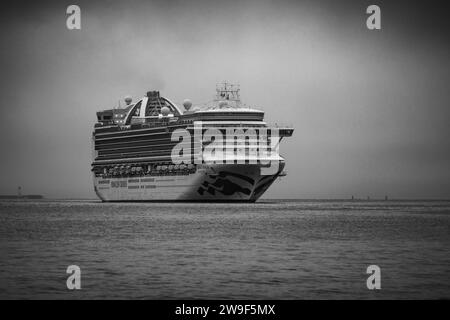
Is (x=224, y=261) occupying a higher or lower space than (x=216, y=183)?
lower

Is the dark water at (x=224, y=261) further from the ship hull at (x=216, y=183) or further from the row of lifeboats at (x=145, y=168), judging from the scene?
the row of lifeboats at (x=145, y=168)

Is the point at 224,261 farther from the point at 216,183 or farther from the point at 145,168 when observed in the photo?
the point at 145,168

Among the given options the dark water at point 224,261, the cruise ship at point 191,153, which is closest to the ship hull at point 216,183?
the cruise ship at point 191,153

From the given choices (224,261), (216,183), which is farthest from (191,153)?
(224,261)

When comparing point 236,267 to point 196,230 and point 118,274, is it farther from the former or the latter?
point 196,230

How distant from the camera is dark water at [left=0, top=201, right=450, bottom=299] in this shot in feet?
114

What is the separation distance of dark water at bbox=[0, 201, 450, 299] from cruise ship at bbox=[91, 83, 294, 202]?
30598 millimetres

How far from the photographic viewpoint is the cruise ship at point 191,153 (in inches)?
4104

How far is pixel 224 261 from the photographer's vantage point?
147ft

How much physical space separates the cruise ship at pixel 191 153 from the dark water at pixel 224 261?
30.6m

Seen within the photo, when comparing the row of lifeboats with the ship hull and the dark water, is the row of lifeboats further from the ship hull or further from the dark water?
the dark water

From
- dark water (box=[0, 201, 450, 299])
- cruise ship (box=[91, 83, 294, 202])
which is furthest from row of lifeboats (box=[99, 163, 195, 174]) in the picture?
dark water (box=[0, 201, 450, 299])

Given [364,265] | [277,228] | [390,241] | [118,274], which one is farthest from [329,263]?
[277,228]

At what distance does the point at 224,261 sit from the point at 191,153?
65271mm
